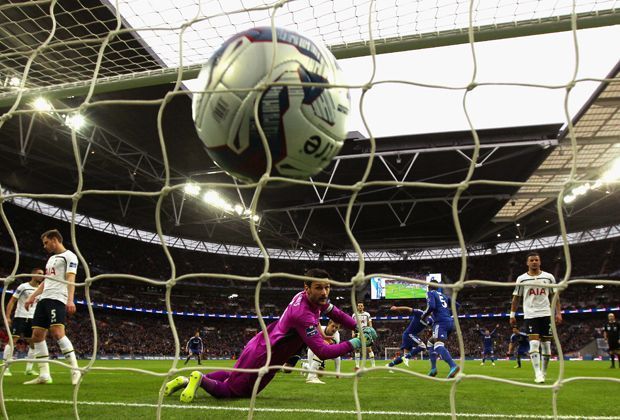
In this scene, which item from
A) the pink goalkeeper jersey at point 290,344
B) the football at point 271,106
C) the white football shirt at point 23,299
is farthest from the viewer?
the white football shirt at point 23,299

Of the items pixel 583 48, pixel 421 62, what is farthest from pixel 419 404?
pixel 583 48

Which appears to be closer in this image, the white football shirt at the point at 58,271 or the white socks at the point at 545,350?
the white football shirt at the point at 58,271

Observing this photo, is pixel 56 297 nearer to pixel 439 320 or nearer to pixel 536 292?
pixel 439 320

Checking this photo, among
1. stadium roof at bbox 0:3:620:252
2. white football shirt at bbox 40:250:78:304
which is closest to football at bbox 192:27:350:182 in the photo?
white football shirt at bbox 40:250:78:304

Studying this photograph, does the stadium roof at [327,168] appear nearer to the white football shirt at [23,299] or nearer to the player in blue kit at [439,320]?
the white football shirt at [23,299]

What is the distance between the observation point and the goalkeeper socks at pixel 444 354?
7.07 metres

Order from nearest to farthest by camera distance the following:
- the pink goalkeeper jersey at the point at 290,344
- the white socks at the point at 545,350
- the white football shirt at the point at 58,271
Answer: the pink goalkeeper jersey at the point at 290,344 → the white football shirt at the point at 58,271 → the white socks at the point at 545,350

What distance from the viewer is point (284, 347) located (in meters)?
4.54

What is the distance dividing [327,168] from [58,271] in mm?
15271

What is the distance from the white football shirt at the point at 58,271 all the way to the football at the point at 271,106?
3.45 m

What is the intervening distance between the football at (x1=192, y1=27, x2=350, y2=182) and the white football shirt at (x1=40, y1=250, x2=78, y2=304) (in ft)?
11.3

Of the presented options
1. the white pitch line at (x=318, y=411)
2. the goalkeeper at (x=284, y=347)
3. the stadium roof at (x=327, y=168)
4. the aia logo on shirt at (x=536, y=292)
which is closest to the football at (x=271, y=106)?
the goalkeeper at (x=284, y=347)

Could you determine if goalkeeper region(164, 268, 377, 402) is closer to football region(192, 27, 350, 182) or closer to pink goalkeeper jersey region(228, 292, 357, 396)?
pink goalkeeper jersey region(228, 292, 357, 396)

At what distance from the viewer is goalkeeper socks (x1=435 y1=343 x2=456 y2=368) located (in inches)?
279
